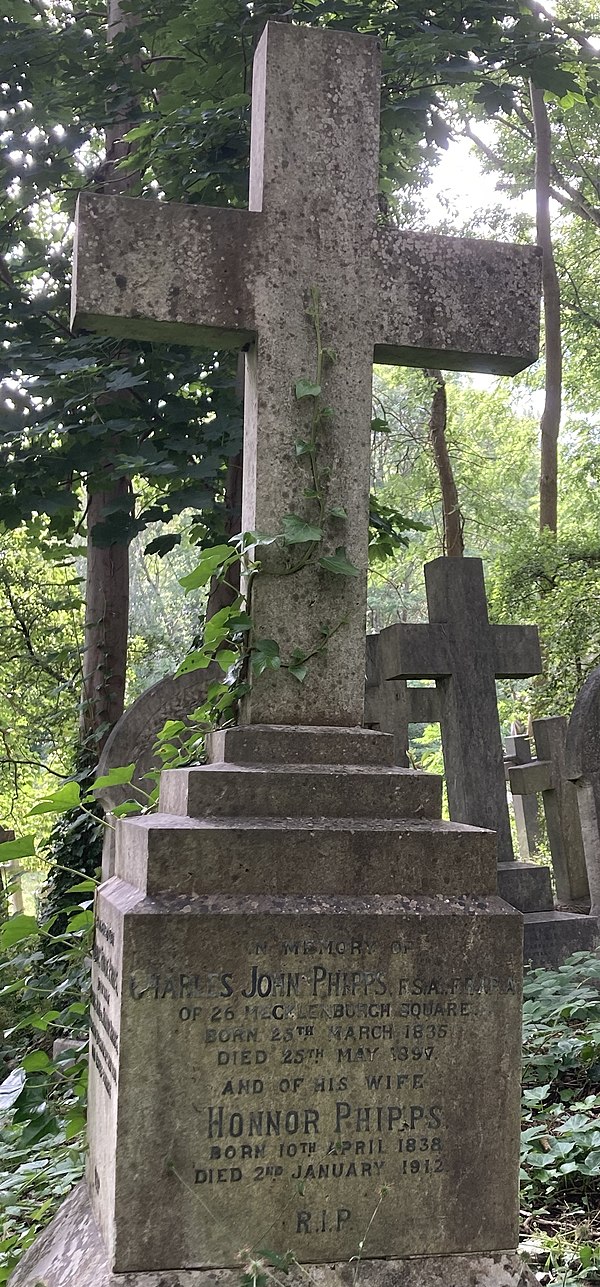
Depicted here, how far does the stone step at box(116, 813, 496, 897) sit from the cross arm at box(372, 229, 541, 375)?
149 centimetres

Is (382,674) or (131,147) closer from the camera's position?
(382,674)

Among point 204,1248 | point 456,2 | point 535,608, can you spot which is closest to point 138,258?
point 204,1248

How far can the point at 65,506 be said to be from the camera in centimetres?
694

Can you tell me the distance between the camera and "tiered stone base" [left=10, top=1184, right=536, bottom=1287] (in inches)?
94.7

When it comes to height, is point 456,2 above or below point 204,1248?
above

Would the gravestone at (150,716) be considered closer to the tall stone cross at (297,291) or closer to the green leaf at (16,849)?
the tall stone cross at (297,291)

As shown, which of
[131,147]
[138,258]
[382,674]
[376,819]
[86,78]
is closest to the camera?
[376,819]

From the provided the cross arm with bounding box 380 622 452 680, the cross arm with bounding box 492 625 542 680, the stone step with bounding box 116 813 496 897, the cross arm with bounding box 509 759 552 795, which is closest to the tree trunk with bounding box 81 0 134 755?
the cross arm with bounding box 380 622 452 680

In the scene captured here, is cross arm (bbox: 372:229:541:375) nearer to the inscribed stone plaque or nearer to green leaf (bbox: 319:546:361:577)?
green leaf (bbox: 319:546:361:577)

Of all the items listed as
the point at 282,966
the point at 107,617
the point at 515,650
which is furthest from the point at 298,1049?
the point at 107,617

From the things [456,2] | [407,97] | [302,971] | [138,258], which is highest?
[456,2]

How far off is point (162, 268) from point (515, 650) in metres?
3.96

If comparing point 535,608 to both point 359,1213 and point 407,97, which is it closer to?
point 407,97

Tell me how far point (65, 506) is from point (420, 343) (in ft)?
13.3
